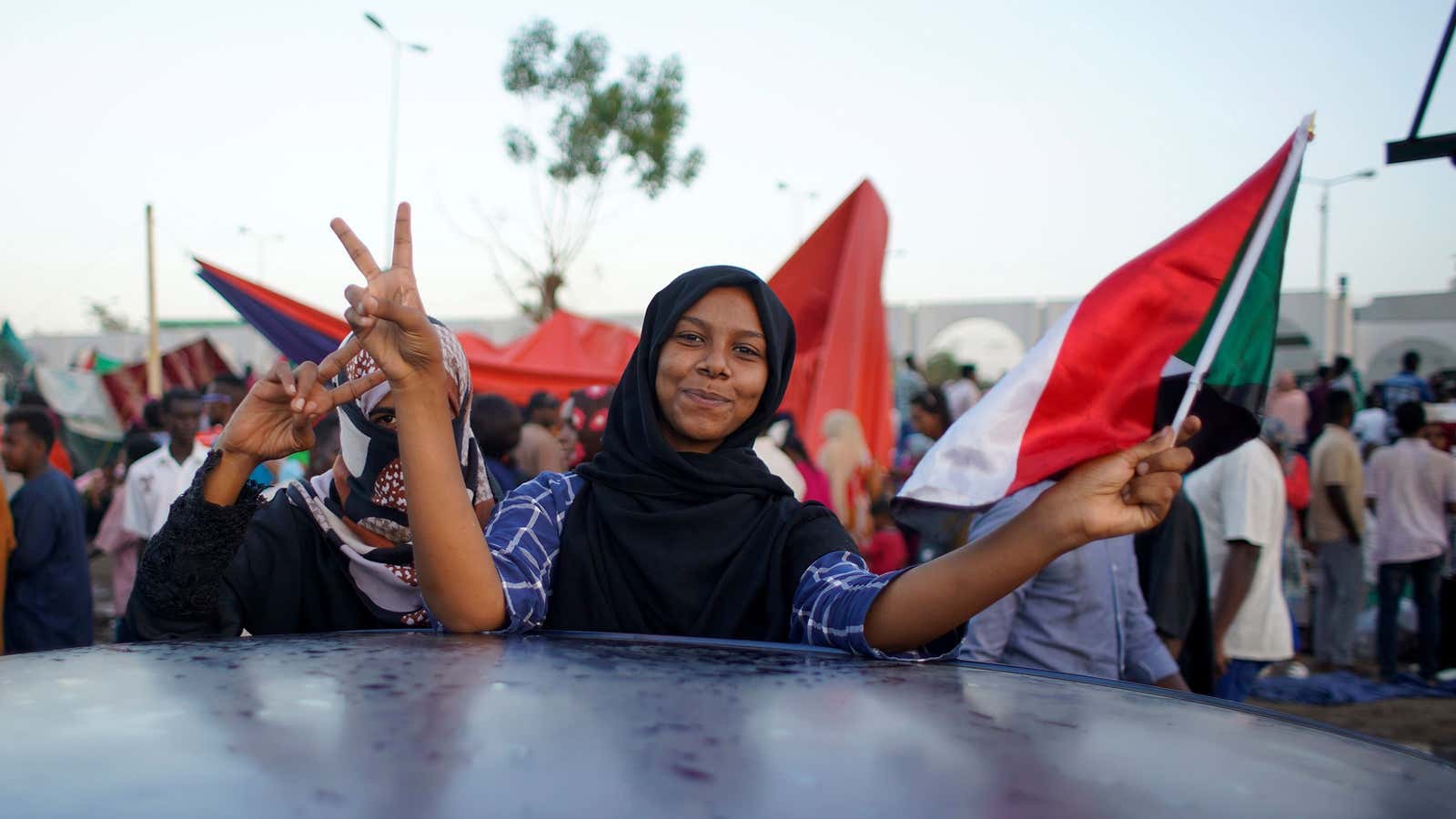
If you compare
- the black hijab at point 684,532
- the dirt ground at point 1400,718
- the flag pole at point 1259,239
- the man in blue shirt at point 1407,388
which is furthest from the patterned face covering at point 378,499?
the man in blue shirt at point 1407,388

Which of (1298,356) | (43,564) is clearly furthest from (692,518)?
(1298,356)

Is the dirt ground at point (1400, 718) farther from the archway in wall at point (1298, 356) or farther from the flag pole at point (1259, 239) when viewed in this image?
the archway in wall at point (1298, 356)

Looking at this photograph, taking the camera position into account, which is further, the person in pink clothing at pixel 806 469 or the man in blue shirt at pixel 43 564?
the person in pink clothing at pixel 806 469

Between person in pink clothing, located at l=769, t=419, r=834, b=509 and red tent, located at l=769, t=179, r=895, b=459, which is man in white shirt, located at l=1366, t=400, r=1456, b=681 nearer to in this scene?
red tent, located at l=769, t=179, r=895, b=459

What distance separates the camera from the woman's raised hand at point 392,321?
5.30 feet

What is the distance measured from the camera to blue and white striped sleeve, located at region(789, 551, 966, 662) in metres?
1.61

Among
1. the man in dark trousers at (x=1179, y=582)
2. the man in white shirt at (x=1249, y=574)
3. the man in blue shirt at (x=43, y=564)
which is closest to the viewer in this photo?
the man in dark trousers at (x=1179, y=582)

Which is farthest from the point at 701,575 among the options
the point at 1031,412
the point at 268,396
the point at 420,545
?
the point at 268,396

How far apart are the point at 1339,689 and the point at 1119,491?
662cm

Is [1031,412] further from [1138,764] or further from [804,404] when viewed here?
[804,404]

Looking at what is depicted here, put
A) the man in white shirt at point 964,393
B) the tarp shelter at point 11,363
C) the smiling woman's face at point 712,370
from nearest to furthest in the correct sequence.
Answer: the smiling woman's face at point 712,370
the tarp shelter at point 11,363
the man in white shirt at point 964,393

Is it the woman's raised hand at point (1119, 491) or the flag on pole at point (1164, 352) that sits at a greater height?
the flag on pole at point (1164, 352)

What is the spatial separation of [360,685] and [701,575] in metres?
0.83

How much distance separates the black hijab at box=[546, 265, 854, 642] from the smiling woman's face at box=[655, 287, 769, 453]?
20 millimetres
